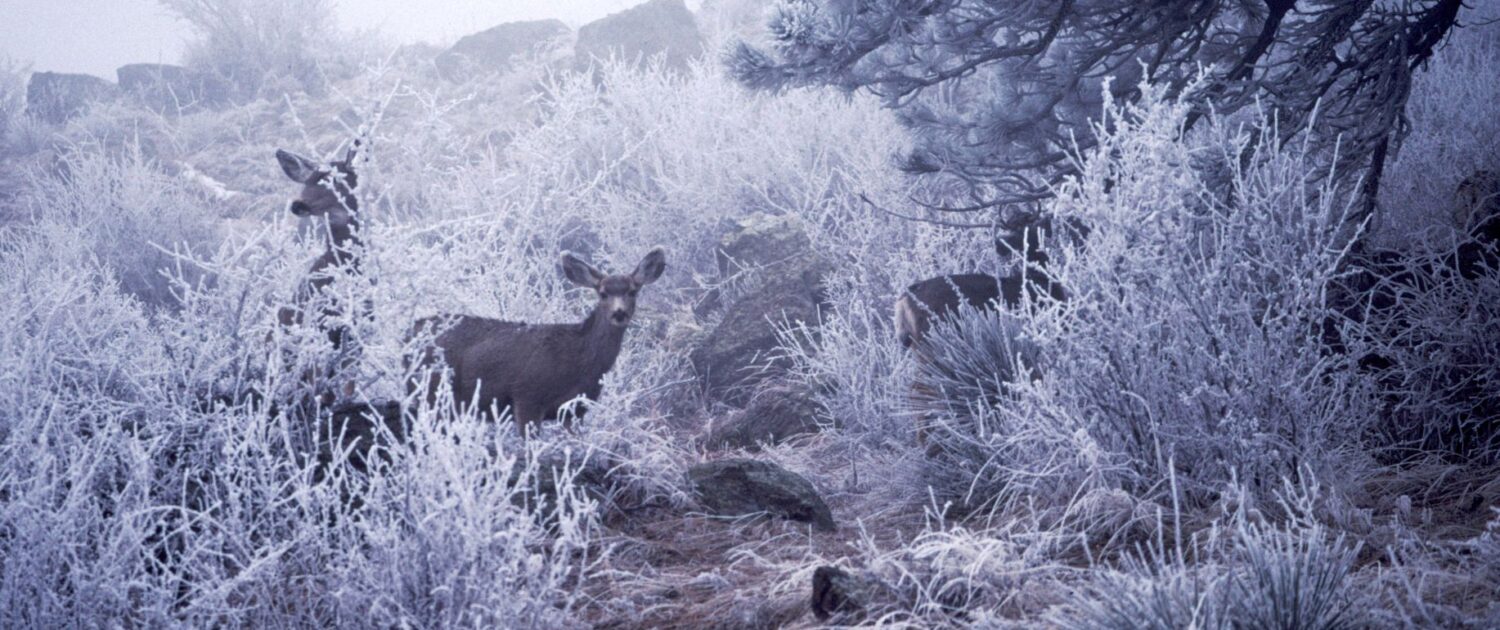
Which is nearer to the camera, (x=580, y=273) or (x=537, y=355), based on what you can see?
(x=537, y=355)

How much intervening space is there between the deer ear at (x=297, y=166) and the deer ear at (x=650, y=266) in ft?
6.44

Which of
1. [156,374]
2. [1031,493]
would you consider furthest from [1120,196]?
[156,374]

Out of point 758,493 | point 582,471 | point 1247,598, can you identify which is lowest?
point 758,493

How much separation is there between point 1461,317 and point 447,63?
869 inches

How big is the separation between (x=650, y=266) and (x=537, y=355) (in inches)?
38.2

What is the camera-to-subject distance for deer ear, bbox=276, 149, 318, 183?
6348mm

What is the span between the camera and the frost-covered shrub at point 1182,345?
4.03 metres

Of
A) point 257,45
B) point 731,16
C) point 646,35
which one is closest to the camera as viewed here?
point 646,35

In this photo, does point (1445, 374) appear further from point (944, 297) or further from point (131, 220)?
point (131, 220)

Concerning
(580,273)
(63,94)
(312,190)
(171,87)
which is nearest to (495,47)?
(171,87)

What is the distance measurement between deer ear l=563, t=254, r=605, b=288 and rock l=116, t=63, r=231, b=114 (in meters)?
19.7

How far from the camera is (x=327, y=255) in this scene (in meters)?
6.64

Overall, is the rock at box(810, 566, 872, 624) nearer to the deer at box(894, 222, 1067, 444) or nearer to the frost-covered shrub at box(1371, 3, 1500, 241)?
the deer at box(894, 222, 1067, 444)

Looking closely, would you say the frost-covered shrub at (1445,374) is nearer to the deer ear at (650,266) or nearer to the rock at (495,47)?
the deer ear at (650,266)
